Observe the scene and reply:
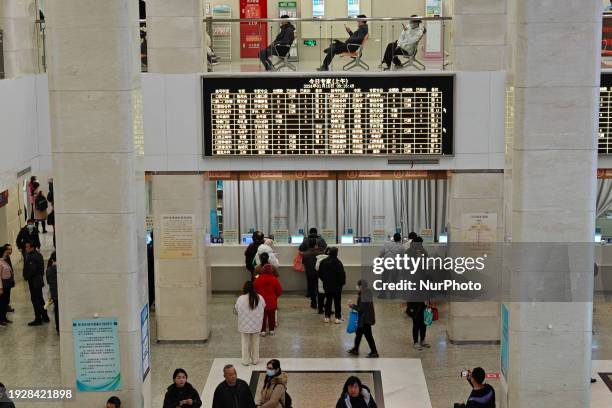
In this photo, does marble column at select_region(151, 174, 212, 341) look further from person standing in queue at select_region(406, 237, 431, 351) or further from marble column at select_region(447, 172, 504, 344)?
marble column at select_region(447, 172, 504, 344)

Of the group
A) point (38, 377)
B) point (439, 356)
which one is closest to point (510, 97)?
point (439, 356)

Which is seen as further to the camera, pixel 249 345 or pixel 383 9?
pixel 383 9

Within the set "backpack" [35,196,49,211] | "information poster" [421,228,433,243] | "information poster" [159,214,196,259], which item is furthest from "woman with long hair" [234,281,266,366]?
"backpack" [35,196,49,211]

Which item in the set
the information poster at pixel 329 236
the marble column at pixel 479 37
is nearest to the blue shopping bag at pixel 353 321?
the marble column at pixel 479 37

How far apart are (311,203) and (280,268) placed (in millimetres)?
1504

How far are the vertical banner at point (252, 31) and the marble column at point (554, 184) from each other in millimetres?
5997

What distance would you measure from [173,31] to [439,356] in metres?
5.55

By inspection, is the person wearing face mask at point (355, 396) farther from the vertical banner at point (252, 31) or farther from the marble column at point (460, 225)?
the vertical banner at point (252, 31)

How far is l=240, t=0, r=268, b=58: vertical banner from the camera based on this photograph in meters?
15.0

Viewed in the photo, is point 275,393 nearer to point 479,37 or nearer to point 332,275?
point 332,275

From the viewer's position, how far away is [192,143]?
42.9ft

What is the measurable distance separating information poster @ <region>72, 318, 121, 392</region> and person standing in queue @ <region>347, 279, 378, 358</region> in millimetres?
4249

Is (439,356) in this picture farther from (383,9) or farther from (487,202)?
(383,9)

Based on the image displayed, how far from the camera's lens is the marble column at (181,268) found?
13.4 meters
